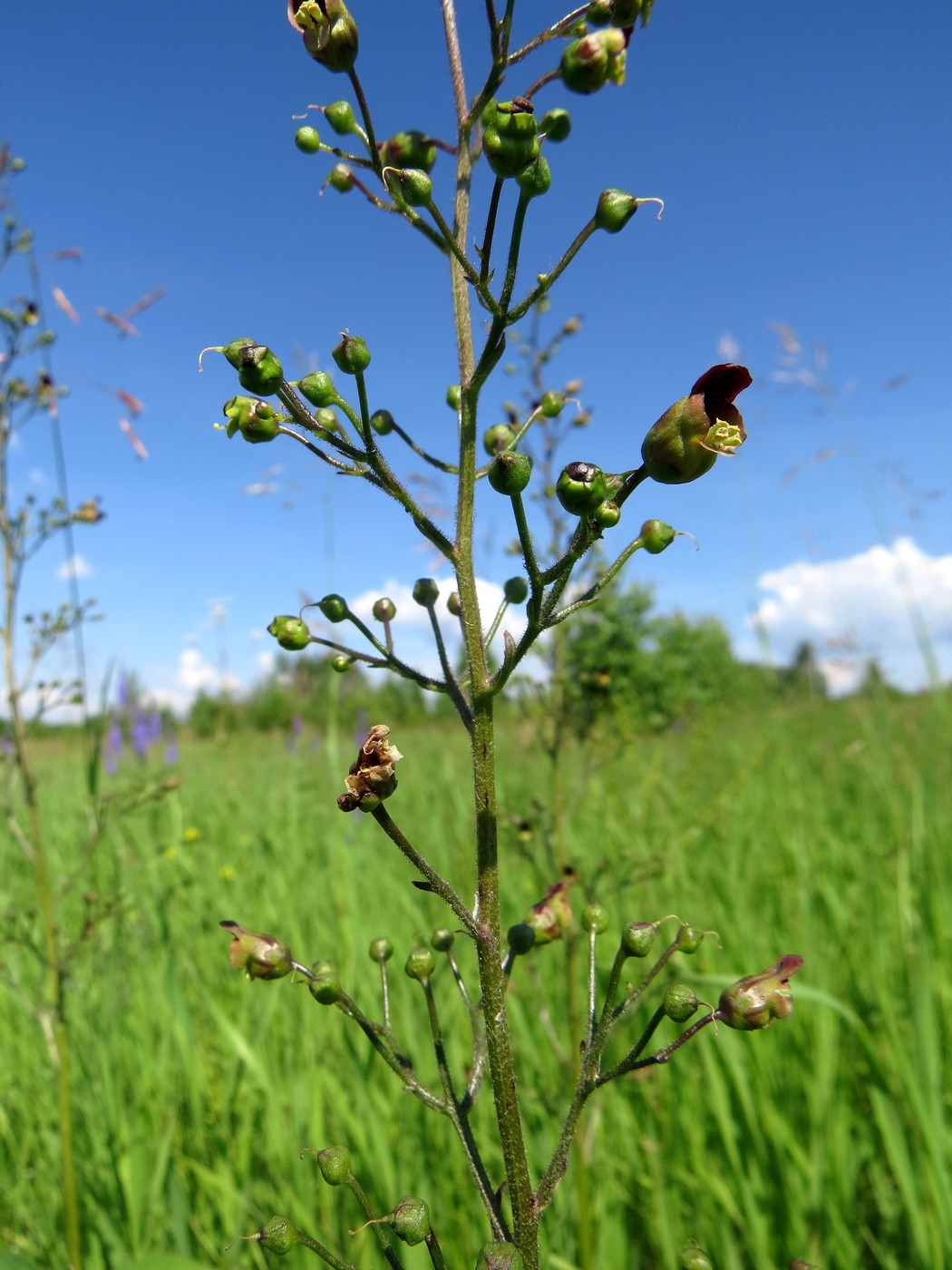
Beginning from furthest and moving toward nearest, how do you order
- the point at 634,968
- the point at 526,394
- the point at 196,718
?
the point at 196,718, the point at 526,394, the point at 634,968

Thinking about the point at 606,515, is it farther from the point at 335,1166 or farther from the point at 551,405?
the point at 335,1166

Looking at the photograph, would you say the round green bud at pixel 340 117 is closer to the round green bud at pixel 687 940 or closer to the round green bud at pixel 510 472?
the round green bud at pixel 510 472

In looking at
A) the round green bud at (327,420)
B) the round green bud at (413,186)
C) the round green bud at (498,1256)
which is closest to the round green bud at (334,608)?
the round green bud at (327,420)

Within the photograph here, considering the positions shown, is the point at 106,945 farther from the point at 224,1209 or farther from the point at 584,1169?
the point at 584,1169

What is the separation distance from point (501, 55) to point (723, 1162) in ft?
8.88

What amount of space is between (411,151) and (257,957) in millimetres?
1100

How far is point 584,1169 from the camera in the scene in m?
2.02

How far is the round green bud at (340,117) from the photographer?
1.09 meters

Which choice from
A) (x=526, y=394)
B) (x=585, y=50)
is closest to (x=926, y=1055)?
(x=585, y=50)

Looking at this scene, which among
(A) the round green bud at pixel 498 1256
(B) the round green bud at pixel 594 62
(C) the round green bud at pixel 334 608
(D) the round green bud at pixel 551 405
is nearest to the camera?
(A) the round green bud at pixel 498 1256

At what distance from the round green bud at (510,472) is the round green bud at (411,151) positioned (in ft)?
1.23

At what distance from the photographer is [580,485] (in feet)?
3.10

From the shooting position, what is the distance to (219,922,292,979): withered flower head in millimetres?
1152

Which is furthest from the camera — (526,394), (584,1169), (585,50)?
(526,394)
